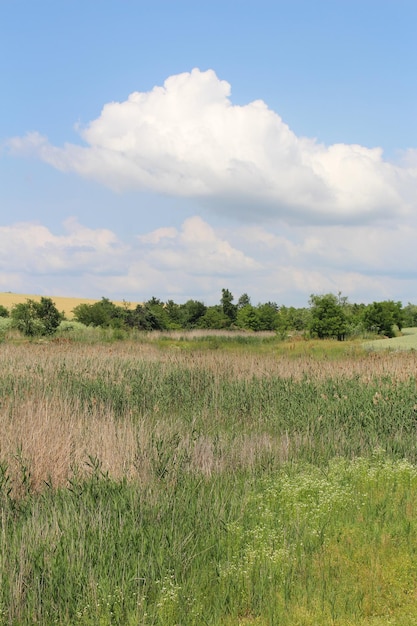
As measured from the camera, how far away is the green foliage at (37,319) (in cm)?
3175

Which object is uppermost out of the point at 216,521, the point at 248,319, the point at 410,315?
the point at 410,315

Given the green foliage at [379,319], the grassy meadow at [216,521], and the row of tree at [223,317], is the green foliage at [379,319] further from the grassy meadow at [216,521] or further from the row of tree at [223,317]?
the grassy meadow at [216,521]

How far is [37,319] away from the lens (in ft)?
109

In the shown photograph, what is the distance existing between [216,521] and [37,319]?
29.9 m

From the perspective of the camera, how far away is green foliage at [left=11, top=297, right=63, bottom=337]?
3175cm

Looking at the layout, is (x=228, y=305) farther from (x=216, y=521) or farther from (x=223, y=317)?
(x=216, y=521)

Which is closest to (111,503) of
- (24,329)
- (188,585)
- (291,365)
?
(188,585)

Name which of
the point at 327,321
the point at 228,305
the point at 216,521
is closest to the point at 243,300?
the point at 228,305

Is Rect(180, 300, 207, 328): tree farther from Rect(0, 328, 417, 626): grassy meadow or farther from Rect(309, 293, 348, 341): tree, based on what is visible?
Rect(0, 328, 417, 626): grassy meadow

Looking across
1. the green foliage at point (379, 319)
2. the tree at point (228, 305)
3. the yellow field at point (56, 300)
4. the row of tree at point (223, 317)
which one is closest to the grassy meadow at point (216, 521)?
the row of tree at point (223, 317)

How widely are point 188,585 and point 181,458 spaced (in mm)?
2521

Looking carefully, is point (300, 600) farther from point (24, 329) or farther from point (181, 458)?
point (24, 329)

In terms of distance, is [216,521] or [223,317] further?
[223,317]

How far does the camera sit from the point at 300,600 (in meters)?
4.20
